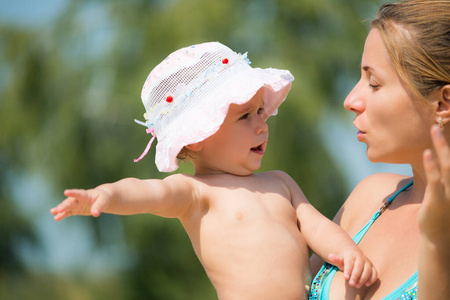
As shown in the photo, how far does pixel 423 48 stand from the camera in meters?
1.99

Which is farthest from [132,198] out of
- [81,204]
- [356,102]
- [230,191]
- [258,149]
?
[356,102]

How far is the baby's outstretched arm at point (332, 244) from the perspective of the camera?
2023mm

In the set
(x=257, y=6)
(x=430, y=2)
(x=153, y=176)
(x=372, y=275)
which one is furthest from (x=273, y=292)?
(x=257, y=6)

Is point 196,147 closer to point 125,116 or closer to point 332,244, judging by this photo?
point 332,244

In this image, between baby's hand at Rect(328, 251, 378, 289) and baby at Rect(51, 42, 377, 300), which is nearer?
baby's hand at Rect(328, 251, 378, 289)

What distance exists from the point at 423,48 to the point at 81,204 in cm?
105

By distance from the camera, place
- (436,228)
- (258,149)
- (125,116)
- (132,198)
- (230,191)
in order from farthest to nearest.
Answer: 1. (125,116)
2. (258,149)
3. (230,191)
4. (132,198)
5. (436,228)

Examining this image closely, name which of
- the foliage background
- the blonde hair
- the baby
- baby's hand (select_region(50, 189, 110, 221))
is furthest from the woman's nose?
the foliage background

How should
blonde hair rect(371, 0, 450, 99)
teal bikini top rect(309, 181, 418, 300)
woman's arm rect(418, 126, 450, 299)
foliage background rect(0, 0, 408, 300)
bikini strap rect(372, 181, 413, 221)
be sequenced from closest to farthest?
woman's arm rect(418, 126, 450, 299) → teal bikini top rect(309, 181, 418, 300) → blonde hair rect(371, 0, 450, 99) → bikini strap rect(372, 181, 413, 221) → foliage background rect(0, 0, 408, 300)

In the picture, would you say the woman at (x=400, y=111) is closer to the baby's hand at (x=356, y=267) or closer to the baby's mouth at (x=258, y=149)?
the baby's hand at (x=356, y=267)

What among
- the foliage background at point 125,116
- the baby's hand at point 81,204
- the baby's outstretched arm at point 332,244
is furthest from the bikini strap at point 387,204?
the foliage background at point 125,116

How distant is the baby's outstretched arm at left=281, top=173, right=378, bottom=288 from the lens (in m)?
2.02

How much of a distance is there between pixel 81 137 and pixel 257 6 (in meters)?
2.14

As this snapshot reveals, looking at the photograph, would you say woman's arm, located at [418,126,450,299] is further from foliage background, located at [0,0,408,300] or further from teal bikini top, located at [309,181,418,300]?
foliage background, located at [0,0,408,300]
